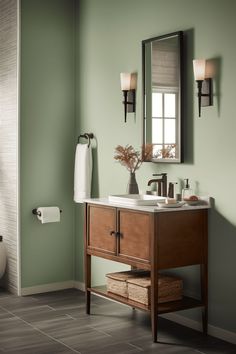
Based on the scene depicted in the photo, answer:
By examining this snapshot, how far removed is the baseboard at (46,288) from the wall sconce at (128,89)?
168 cm

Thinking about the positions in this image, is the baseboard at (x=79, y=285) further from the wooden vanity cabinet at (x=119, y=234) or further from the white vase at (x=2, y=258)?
the wooden vanity cabinet at (x=119, y=234)

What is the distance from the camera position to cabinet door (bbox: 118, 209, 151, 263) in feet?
12.1

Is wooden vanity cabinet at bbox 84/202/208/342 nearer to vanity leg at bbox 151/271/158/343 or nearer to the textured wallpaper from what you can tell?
vanity leg at bbox 151/271/158/343

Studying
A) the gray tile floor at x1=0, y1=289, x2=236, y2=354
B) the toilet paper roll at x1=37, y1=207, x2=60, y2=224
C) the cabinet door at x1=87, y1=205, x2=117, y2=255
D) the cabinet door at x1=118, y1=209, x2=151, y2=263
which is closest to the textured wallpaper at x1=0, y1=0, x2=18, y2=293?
the toilet paper roll at x1=37, y1=207, x2=60, y2=224

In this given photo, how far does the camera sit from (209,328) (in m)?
3.86

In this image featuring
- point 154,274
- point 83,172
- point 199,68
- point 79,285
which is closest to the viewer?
point 154,274

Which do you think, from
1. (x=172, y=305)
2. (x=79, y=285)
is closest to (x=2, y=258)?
(x=79, y=285)

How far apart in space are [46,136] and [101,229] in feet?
4.16

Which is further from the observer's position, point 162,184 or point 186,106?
point 162,184

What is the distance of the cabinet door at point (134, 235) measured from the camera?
12.1 ft

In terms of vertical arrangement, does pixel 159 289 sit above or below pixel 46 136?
below

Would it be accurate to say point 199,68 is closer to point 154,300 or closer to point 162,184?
point 162,184

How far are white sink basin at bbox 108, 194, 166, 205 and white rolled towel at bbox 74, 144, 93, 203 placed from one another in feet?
2.62

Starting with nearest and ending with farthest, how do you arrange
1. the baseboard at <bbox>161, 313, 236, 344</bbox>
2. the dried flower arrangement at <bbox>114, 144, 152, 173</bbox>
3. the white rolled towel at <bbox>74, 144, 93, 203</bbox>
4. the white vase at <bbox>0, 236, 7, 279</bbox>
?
the baseboard at <bbox>161, 313, 236, 344</bbox>, the dried flower arrangement at <bbox>114, 144, 152, 173</bbox>, the white rolled towel at <bbox>74, 144, 93, 203</bbox>, the white vase at <bbox>0, 236, 7, 279</bbox>
